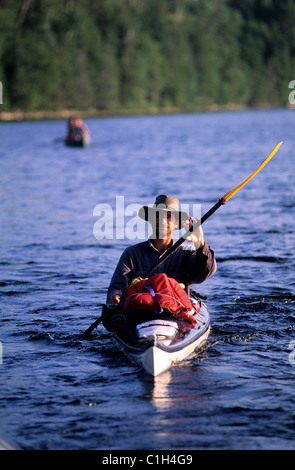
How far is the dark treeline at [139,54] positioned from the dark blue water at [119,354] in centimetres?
5692

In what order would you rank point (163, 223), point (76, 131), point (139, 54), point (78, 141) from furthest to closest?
point (139, 54) < point (78, 141) < point (76, 131) < point (163, 223)

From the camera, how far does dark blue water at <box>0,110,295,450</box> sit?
5852 millimetres

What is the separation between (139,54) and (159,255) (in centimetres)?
9153

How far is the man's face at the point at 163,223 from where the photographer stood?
7.27 metres

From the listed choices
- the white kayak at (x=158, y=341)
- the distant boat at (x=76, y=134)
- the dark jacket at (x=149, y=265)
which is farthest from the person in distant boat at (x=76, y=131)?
the white kayak at (x=158, y=341)

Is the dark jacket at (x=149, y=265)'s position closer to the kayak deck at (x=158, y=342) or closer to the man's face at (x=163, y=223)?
the man's face at (x=163, y=223)

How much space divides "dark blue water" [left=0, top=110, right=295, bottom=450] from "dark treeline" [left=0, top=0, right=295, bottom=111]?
187ft

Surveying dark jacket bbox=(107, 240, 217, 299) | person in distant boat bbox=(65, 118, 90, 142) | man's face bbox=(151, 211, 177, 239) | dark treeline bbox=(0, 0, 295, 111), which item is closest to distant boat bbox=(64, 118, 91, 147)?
person in distant boat bbox=(65, 118, 90, 142)

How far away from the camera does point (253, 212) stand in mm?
17281

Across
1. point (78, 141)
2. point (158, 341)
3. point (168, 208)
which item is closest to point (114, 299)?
point (158, 341)

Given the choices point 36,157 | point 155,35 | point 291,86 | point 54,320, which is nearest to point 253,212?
point 54,320

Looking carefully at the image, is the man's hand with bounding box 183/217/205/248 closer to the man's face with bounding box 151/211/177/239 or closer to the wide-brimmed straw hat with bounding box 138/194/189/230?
the wide-brimmed straw hat with bounding box 138/194/189/230

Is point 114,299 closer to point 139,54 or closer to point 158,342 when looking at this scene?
point 158,342

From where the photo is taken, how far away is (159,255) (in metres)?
7.53
